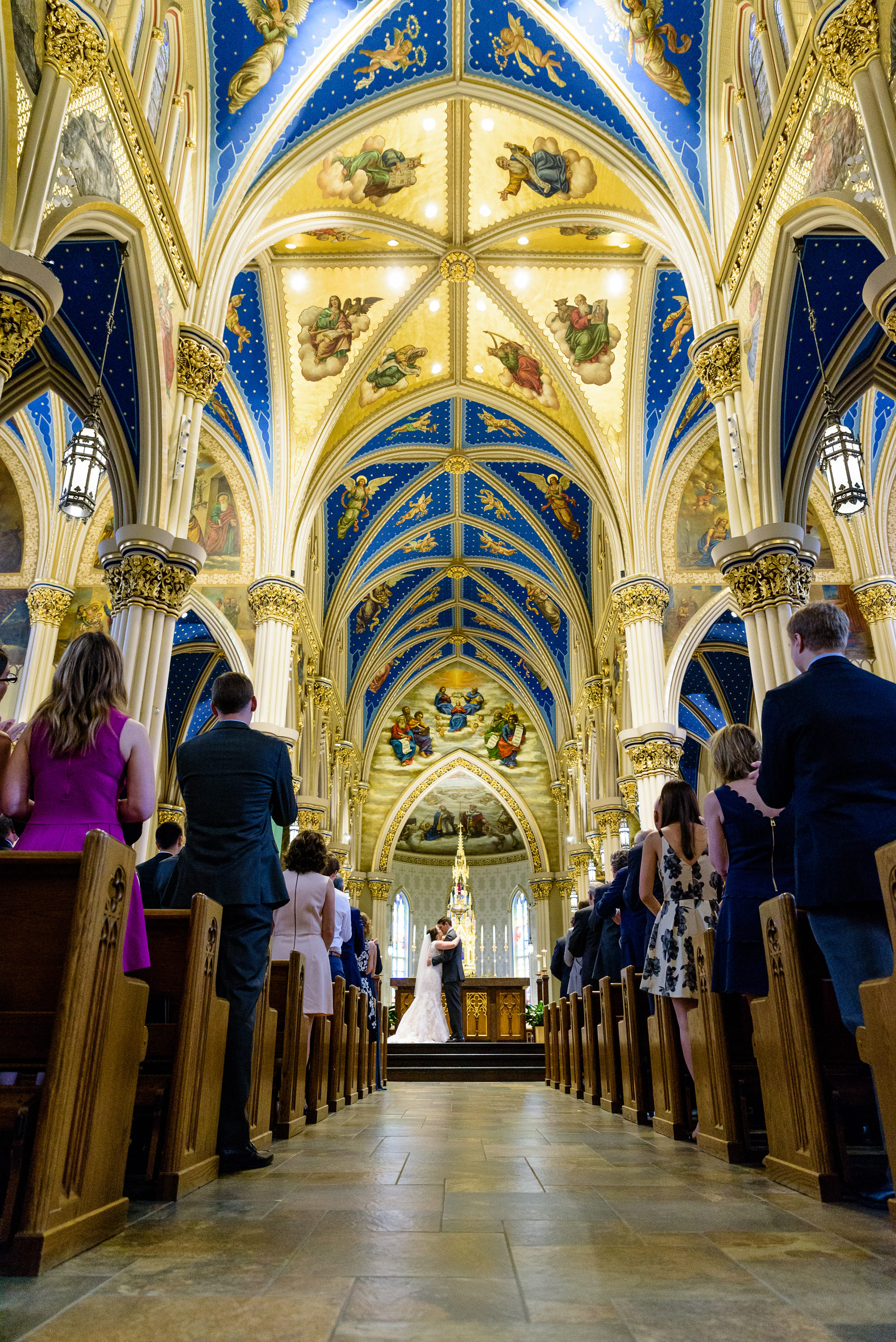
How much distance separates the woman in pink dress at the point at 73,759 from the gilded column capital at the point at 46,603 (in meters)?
11.9

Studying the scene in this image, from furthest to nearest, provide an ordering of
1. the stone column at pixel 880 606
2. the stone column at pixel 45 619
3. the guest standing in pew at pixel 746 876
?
the stone column at pixel 880 606, the stone column at pixel 45 619, the guest standing in pew at pixel 746 876

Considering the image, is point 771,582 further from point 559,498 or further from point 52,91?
point 559,498

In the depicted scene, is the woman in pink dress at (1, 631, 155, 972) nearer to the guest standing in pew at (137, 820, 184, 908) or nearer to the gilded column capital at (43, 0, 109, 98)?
the guest standing in pew at (137, 820, 184, 908)

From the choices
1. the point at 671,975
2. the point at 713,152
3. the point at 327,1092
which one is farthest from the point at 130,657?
the point at 713,152

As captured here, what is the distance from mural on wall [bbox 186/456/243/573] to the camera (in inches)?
608

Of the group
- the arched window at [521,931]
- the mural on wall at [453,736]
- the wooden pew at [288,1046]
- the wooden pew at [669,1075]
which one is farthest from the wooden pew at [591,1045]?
the arched window at [521,931]

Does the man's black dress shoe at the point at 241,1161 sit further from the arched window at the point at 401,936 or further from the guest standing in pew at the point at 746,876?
the arched window at the point at 401,936

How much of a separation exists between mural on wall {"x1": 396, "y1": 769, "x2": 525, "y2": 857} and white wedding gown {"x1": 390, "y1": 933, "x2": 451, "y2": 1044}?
57.0ft

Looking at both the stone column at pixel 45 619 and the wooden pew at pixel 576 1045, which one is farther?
the stone column at pixel 45 619

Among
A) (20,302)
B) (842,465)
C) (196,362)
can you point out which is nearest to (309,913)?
(20,302)

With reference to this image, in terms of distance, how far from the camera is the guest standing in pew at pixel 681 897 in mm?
4488

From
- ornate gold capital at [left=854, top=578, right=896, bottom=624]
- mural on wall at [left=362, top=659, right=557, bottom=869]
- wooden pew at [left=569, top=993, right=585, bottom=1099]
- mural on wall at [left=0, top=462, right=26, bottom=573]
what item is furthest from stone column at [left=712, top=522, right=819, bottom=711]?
mural on wall at [left=362, top=659, right=557, bottom=869]

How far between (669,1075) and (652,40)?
1124 centimetres

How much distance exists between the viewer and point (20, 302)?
239 inches
